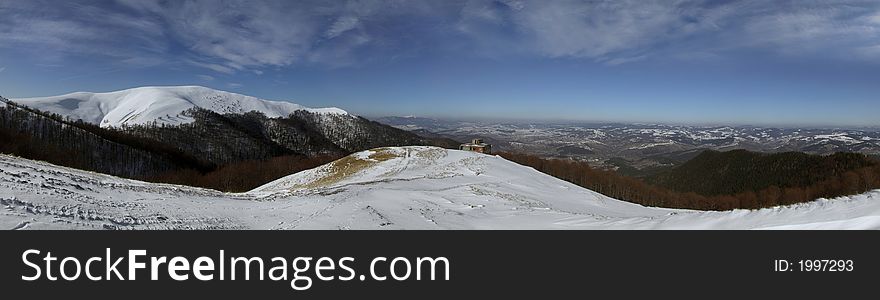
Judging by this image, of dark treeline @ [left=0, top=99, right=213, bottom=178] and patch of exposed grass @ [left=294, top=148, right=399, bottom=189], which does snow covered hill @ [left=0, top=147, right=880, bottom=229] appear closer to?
patch of exposed grass @ [left=294, top=148, right=399, bottom=189]

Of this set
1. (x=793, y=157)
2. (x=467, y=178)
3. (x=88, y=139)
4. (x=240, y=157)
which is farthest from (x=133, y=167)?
(x=793, y=157)

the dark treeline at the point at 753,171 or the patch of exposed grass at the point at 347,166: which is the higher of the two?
the patch of exposed grass at the point at 347,166

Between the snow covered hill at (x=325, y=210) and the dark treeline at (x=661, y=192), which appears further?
the dark treeline at (x=661, y=192)

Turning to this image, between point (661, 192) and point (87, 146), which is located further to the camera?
point (87, 146)

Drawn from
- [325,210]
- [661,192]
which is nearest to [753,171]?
[661,192]

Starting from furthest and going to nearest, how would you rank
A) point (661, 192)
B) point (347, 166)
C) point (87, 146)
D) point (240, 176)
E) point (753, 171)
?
point (753, 171) < point (87, 146) < point (240, 176) < point (661, 192) < point (347, 166)

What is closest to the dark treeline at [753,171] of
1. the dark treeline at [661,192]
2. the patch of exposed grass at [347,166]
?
the dark treeline at [661,192]

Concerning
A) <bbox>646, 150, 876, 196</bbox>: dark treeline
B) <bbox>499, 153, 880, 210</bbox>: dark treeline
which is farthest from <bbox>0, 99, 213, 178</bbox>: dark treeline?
<bbox>646, 150, 876, 196</bbox>: dark treeline

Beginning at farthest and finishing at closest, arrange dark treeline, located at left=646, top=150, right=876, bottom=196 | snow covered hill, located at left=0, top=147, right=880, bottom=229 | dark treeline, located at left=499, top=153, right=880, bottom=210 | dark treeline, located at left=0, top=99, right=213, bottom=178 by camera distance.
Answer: dark treeline, located at left=646, top=150, right=876, bottom=196, dark treeline, located at left=0, top=99, right=213, bottom=178, dark treeline, located at left=499, top=153, right=880, bottom=210, snow covered hill, located at left=0, top=147, right=880, bottom=229

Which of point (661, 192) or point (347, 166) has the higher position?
point (347, 166)

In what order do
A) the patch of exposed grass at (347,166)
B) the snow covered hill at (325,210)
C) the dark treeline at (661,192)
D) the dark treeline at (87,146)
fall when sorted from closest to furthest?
1. the snow covered hill at (325,210)
2. the patch of exposed grass at (347,166)
3. the dark treeline at (661,192)
4. the dark treeline at (87,146)

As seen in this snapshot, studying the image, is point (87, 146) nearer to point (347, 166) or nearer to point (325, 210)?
point (347, 166)

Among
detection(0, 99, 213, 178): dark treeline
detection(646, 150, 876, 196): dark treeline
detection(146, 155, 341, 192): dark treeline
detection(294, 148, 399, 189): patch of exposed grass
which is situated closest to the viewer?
detection(294, 148, 399, 189): patch of exposed grass

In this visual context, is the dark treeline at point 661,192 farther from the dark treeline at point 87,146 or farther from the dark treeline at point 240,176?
the dark treeline at point 87,146
